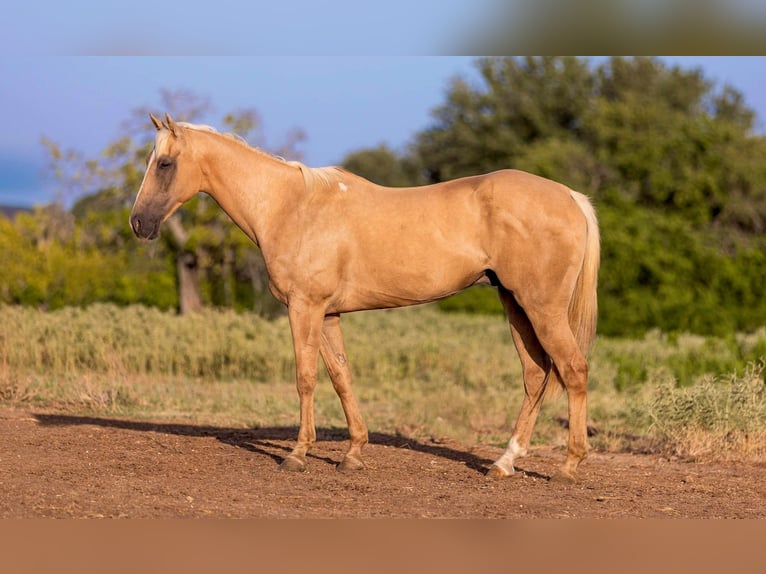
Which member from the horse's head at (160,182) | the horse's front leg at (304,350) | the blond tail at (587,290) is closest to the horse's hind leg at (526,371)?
the blond tail at (587,290)

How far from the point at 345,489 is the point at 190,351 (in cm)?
841

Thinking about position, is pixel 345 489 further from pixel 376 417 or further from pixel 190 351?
pixel 190 351

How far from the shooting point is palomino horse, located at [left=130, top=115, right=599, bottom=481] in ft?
22.5

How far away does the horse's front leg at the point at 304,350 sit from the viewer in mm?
6969

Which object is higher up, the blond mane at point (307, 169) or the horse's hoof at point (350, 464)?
the blond mane at point (307, 169)

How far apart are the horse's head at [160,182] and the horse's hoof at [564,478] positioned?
339 centimetres

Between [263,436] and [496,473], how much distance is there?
2.65m

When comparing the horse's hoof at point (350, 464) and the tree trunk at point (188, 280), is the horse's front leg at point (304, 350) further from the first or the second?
the tree trunk at point (188, 280)

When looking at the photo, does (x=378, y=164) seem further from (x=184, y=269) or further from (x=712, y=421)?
(x=712, y=421)

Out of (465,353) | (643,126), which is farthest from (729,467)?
(643,126)

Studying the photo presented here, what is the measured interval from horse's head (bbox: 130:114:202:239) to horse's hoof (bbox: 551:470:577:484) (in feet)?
11.1

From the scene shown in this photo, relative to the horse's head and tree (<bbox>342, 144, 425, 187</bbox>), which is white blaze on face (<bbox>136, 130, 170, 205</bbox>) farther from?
tree (<bbox>342, 144, 425, 187</bbox>)

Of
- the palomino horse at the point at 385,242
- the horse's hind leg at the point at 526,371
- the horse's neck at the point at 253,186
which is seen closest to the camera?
the palomino horse at the point at 385,242

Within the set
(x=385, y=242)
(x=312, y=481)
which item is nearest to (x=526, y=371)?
(x=385, y=242)
